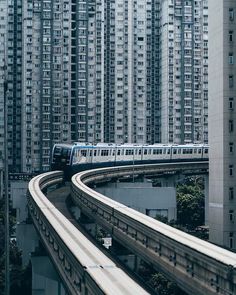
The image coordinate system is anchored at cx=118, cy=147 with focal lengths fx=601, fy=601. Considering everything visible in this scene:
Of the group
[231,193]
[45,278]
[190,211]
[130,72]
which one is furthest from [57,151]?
[130,72]

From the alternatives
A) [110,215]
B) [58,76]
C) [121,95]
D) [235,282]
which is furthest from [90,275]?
[121,95]

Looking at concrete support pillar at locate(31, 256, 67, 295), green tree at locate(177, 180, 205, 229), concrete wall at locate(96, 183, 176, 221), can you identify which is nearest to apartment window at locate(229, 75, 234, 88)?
concrete wall at locate(96, 183, 176, 221)

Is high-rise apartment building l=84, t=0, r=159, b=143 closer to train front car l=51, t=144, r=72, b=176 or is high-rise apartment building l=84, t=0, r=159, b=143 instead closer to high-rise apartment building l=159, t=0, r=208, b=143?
high-rise apartment building l=159, t=0, r=208, b=143

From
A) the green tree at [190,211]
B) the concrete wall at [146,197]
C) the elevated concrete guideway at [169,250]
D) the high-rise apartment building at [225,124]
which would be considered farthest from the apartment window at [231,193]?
the green tree at [190,211]

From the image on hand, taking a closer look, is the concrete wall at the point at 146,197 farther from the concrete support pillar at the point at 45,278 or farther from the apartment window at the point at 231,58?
the concrete support pillar at the point at 45,278

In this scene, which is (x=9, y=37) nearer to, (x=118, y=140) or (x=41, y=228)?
(x=118, y=140)
